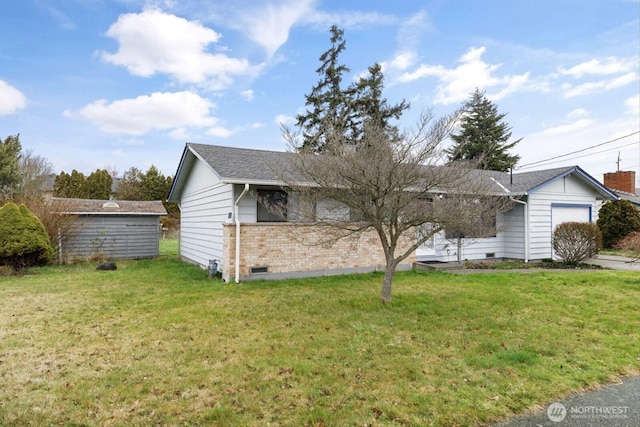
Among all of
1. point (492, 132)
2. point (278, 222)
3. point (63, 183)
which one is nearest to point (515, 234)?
point (278, 222)

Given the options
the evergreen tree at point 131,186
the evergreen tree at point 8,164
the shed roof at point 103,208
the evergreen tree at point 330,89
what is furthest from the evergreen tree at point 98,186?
the evergreen tree at point 330,89

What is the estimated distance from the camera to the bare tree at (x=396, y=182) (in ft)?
17.7

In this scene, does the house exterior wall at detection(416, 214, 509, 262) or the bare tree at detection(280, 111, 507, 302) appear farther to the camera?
the house exterior wall at detection(416, 214, 509, 262)

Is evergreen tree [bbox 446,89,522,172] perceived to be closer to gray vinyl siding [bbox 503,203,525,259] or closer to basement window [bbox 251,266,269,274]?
gray vinyl siding [bbox 503,203,525,259]

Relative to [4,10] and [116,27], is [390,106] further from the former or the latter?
[4,10]

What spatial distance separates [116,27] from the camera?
11391mm

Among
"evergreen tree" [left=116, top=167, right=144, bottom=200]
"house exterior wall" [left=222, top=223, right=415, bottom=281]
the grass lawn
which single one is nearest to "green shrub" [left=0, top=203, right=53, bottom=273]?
the grass lawn

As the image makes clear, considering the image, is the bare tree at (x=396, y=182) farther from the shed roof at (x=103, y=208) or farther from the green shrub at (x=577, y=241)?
the shed roof at (x=103, y=208)

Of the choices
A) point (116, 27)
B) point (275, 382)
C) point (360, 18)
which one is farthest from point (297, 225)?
point (116, 27)

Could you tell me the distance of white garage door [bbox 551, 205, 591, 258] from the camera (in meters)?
12.9

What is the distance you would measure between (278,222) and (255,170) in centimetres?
151

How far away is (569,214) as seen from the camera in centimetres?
1328

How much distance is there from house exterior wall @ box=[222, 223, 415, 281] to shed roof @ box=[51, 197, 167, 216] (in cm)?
875

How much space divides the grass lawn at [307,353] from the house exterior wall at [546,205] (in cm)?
472
